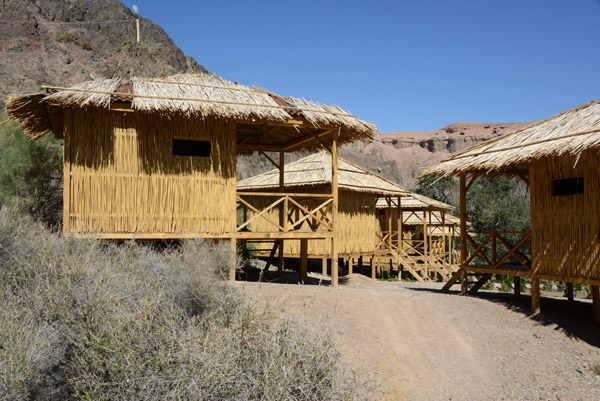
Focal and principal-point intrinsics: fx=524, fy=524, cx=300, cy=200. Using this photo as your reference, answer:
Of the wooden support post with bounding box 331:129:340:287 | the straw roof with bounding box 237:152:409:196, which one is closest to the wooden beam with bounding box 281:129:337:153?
the wooden support post with bounding box 331:129:340:287

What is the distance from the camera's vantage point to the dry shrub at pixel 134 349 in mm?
4273

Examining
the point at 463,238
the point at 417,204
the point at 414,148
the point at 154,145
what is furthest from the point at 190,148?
the point at 414,148

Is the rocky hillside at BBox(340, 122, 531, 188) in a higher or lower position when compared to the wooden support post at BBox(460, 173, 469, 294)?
higher

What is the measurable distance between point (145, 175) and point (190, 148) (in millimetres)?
1085

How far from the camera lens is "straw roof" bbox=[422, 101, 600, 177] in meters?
8.46

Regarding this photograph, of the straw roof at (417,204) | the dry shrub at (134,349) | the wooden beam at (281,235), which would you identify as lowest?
the dry shrub at (134,349)

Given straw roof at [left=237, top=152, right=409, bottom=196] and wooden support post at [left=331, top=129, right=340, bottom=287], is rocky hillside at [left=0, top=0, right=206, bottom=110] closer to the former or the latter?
straw roof at [left=237, top=152, right=409, bottom=196]

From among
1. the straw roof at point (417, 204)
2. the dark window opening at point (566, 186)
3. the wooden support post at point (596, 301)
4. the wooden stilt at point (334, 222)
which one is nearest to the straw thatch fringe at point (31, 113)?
the wooden stilt at point (334, 222)

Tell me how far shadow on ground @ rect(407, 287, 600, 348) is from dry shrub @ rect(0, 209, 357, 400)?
5535 millimetres

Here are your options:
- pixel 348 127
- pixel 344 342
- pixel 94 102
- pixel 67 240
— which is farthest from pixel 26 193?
pixel 344 342

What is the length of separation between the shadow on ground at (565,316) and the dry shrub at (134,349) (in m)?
5.53

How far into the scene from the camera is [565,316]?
9.70 metres

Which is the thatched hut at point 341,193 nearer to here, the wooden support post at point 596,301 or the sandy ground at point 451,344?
the sandy ground at point 451,344

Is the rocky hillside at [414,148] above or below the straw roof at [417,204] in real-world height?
above
